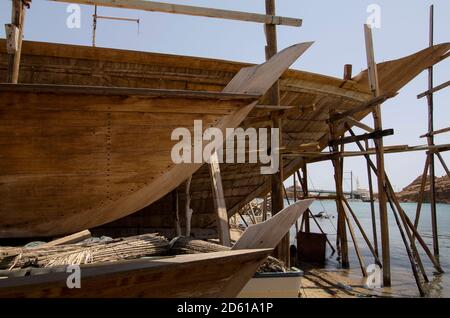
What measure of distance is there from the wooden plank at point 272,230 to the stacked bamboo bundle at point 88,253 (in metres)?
1.06

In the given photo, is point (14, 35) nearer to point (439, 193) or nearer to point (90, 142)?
point (90, 142)

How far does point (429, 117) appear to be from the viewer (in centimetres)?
1074

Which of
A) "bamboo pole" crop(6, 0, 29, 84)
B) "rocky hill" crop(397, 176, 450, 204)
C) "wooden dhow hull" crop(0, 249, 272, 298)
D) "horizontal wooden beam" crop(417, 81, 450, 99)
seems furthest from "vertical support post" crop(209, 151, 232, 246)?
"rocky hill" crop(397, 176, 450, 204)

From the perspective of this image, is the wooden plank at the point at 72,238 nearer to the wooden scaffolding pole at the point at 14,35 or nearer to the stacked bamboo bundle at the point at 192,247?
the stacked bamboo bundle at the point at 192,247

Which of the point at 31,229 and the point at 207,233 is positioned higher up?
the point at 31,229

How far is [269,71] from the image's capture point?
3854mm

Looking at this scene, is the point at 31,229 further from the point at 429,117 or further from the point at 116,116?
the point at 429,117

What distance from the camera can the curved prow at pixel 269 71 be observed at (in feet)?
12.3

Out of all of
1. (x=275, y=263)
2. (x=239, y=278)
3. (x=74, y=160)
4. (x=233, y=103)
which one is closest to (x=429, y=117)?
(x=275, y=263)

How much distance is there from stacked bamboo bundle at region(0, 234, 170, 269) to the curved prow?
6.76ft

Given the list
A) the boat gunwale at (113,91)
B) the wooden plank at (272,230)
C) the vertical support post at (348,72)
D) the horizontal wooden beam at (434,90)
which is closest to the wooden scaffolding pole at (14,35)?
the boat gunwale at (113,91)
